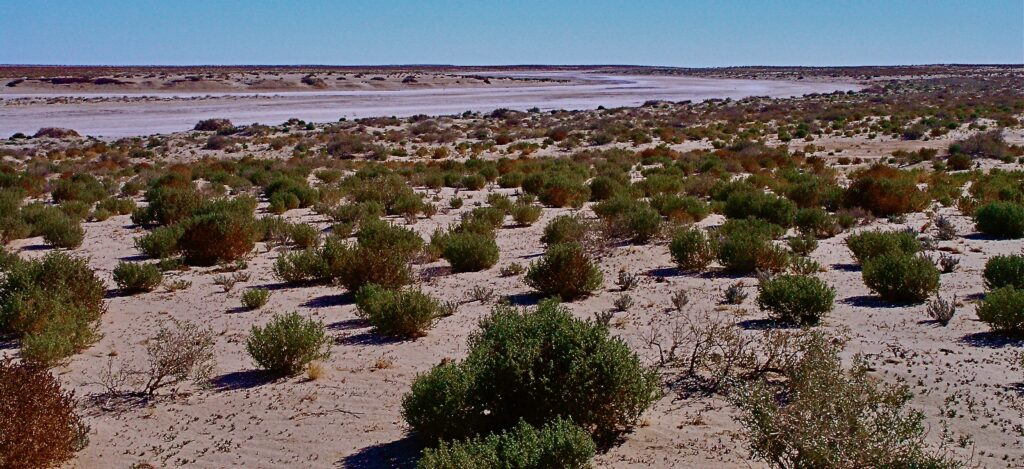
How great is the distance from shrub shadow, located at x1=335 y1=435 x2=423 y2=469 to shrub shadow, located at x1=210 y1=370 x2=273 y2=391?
1815mm

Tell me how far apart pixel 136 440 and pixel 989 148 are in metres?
27.2

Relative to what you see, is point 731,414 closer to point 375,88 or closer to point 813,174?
point 813,174

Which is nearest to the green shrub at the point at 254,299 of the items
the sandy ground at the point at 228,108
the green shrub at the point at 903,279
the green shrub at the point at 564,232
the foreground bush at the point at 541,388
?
the foreground bush at the point at 541,388

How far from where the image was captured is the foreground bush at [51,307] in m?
7.25

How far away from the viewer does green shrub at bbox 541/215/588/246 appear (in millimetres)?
12336

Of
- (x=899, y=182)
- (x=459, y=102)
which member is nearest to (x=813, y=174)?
(x=899, y=182)

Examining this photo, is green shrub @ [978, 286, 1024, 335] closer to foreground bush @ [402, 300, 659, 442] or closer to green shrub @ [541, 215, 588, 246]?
foreground bush @ [402, 300, 659, 442]

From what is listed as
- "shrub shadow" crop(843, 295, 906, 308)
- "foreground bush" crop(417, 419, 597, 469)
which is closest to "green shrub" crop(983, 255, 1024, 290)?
"shrub shadow" crop(843, 295, 906, 308)

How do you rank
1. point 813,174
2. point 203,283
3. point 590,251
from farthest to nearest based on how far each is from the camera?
point 813,174
point 590,251
point 203,283

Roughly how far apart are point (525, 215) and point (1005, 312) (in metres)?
8.82

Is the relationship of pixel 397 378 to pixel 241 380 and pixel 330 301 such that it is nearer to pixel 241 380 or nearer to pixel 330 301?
pixel 241 380

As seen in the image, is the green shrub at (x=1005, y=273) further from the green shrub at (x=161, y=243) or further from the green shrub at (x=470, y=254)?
the green shrub at (x=161, y=243)

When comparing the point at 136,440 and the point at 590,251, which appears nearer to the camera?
the point at 136,440

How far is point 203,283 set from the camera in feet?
35.0
